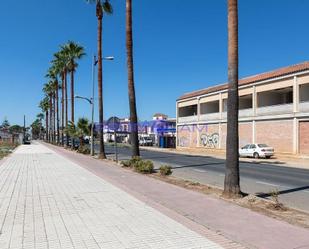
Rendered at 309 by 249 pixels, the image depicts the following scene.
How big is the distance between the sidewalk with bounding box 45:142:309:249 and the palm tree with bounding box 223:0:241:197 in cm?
72

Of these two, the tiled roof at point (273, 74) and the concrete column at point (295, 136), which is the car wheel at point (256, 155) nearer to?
the concrete column at point (295, 136)

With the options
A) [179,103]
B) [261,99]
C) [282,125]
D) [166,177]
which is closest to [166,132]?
[179,103]

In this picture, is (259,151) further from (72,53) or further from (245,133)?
(72,53)

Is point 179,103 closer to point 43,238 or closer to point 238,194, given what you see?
point 238,194

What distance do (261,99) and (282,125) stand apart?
240 inches

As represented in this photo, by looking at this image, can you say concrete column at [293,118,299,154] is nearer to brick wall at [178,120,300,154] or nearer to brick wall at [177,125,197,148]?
brick wall at [178,120,300,154]

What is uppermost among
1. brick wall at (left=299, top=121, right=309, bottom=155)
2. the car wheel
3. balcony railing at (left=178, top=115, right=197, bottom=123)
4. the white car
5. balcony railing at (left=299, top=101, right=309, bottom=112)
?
balcony railing at (left=299, top=101, right=309, bottom=112)

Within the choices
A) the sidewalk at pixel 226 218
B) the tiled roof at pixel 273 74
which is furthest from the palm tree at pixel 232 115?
the tiled roof at pixel 273 74

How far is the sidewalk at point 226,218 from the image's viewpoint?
21.7 ft

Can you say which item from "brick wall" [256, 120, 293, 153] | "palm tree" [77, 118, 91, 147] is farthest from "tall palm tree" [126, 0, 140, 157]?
"palm tree" [77, 118, 91, 147]

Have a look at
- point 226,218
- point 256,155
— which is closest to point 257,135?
point 256,155

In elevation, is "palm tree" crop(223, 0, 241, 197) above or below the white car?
above

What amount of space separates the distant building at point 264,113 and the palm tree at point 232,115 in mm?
26713

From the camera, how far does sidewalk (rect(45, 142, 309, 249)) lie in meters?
6.61
